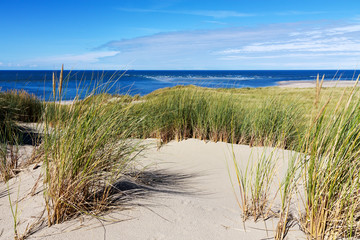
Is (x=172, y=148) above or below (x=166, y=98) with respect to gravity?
below

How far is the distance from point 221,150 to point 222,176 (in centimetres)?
98

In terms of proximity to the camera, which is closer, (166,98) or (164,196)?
(164,196)

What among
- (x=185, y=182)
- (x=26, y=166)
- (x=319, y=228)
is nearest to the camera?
(x=319, y=228)

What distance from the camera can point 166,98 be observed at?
543cm

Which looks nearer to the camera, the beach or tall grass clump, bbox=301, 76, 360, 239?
tall grass clump, bbox=301, 76, 360, 239

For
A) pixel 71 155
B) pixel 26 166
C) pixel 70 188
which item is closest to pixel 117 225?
pixel 70 188

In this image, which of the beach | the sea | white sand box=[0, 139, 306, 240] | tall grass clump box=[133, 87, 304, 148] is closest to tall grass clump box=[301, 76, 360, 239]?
the beach

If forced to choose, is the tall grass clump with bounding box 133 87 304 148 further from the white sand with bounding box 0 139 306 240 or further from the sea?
the white sand with bounding box 0 139 306 240

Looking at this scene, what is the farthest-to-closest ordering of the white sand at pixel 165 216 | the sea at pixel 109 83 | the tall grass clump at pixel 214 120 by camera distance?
the tall grass clump at pixel 214 120 → the sea at pixel 109 83 → the white sand at pixel 165 216

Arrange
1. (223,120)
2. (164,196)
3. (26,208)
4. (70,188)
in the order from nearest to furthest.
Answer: (70,188) < (26,208) < (164,196) < (223,120)

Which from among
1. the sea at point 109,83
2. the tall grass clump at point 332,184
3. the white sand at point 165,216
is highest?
the sea at point 109,83

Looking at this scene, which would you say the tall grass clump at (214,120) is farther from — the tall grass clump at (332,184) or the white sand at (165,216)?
the tall grass clump at (332,184)

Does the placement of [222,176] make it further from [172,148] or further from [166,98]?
[166,98]

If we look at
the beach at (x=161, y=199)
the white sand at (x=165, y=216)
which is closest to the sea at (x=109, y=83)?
the beach at (x=161, y=199)
